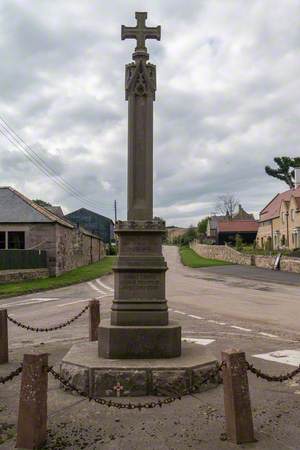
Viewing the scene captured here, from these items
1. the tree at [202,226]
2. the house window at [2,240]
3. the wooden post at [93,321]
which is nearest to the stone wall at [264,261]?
the house window at [2,240]

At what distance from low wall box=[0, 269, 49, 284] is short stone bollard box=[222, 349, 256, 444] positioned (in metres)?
25.1

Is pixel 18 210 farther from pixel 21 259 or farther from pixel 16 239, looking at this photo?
pixel 21 259

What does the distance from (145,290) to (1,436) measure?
3079mm

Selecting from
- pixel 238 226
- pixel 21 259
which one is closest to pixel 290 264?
pixel 21 259

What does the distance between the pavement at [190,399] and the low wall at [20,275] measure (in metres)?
11.3

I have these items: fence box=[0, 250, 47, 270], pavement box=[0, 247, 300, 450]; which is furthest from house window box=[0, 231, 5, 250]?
pavement box=[0, 247, 300, 450]

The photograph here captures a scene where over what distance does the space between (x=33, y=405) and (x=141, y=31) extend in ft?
19.6

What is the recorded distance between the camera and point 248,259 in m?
48.9

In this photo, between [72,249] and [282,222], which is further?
[282,222]

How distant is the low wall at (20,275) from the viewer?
95.2ft

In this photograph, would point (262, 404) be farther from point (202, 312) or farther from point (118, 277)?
point (202, 312)

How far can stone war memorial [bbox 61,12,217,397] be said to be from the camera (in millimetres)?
6551

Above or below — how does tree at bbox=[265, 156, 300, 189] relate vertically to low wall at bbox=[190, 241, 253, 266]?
above

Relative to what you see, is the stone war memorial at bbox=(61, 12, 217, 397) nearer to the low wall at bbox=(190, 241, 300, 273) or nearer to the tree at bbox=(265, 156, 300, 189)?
the low wall at bbox=(190, 241, 300, 273)
